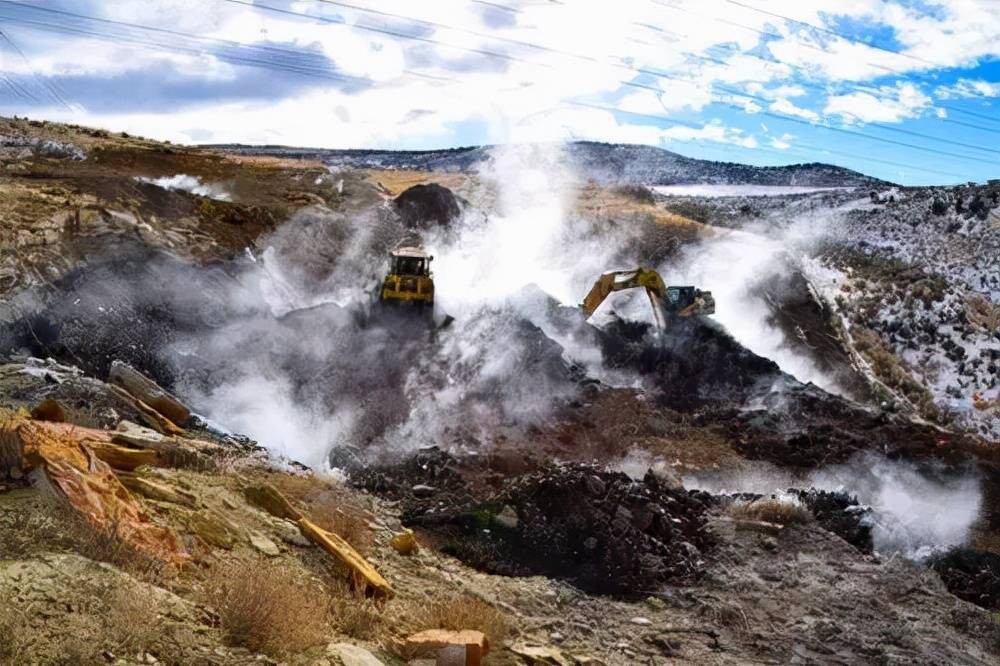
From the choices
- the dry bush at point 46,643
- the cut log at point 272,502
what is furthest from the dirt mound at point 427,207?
the dry bush at point 46,643

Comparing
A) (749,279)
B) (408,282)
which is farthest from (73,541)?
(749,279)

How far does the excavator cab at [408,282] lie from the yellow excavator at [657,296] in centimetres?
427

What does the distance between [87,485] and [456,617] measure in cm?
319

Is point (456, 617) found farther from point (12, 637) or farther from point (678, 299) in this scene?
point (678, 299)

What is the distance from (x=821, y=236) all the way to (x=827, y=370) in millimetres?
14669

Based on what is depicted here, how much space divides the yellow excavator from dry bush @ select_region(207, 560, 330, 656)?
659 inches

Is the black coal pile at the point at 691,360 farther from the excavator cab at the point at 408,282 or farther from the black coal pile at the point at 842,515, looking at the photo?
the black coal pile at the point at 842,515

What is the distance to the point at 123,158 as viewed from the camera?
32.6 meters

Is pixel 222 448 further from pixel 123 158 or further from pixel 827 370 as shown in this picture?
pixel 123 158

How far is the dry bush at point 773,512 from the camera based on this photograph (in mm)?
12547

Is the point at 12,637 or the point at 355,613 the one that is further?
the point at 355,613

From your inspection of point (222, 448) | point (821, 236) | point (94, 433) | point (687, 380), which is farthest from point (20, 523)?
point (821, 236)

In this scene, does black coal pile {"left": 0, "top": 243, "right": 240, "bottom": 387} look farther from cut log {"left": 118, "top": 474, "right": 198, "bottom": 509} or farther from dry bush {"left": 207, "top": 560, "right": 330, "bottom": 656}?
dry bush {"left": 207, "top": 560, "right": 330, "bottom": 656}

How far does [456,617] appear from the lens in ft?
23.3
